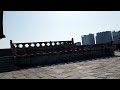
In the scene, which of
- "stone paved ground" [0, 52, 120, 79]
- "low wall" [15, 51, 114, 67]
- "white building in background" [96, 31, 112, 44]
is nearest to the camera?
"stone paved ground" [0, 52, 120, 79]

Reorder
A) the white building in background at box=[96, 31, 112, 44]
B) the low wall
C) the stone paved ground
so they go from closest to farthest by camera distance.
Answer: the stone paved ground < the low wall < the white building in background at box=[96, 31, 112, 44]

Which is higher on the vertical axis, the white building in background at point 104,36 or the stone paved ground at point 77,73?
the white building in background at point 104,36

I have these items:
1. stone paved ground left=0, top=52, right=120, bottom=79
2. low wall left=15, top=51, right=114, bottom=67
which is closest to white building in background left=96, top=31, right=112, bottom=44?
low wall left=15, top=51, right=114, bottom=67

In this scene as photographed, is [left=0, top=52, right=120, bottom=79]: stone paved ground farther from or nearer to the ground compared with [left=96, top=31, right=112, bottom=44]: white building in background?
nearer to the ground

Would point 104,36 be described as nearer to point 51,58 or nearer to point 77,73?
point 51,58

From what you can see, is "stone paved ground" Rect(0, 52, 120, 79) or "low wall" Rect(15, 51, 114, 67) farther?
"low wall" Rect(15, 51, 114, 67)

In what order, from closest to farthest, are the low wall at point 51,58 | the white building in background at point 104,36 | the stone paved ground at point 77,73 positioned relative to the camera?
the stone paved ground at point 77,73, the low wall at point 51,58, the white building in background at point 104,36

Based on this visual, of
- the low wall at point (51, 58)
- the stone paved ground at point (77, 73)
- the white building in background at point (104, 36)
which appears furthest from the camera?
the white building in background at point (104, 36)

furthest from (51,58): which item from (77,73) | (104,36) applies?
(104,36)

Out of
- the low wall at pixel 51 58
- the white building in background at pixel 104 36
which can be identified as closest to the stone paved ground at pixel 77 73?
the low wall at pixel 51 58

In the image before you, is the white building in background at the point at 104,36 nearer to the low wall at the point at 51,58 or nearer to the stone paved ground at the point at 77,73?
the low wall at the point at 51,58

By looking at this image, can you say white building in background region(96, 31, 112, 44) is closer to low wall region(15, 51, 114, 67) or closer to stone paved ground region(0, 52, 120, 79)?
low wall region(15, 51, 114, 67)
